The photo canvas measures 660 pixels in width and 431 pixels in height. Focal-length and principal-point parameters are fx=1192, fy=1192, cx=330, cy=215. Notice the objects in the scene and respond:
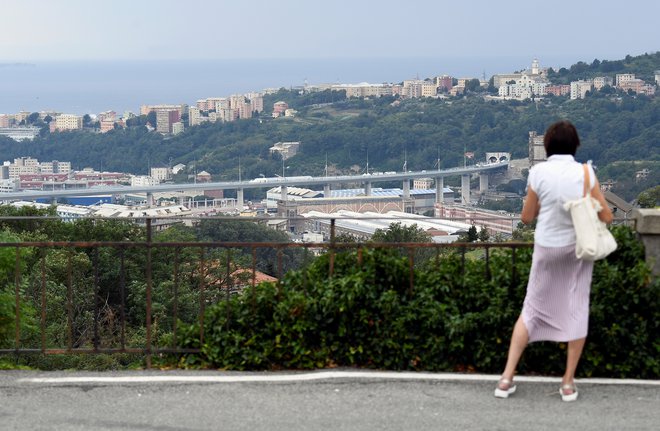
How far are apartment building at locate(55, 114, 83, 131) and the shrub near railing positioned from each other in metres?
165

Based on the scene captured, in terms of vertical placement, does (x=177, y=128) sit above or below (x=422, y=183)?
above

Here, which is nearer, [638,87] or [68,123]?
[638,87]

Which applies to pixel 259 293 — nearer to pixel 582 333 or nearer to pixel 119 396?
pixel 119 396

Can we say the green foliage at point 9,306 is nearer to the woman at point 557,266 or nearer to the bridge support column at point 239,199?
the woman at point 557,266

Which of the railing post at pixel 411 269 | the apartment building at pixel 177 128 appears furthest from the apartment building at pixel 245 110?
the railing post at pixel 411 269

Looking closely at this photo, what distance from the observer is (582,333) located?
4832mm

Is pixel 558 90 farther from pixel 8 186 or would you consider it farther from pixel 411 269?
pixel 411 269

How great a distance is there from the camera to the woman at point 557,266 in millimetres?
4738

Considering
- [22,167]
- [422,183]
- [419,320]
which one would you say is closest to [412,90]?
[422,183]

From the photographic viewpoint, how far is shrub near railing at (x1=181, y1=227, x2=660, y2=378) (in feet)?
17.1

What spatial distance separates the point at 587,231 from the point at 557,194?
198mm

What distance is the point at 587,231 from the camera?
15.2 ft

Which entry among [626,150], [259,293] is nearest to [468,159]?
[626,150]

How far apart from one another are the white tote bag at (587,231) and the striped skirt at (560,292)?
11 cm
